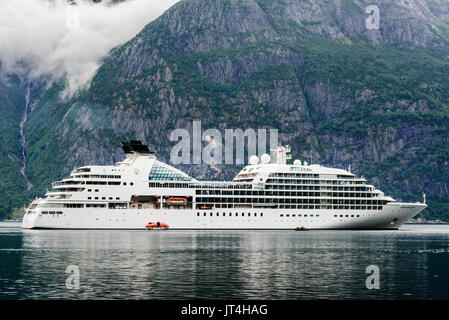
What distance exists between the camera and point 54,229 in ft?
421

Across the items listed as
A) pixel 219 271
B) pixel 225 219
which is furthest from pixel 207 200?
pixel 219 271

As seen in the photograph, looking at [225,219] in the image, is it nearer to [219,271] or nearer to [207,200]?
[207,200]

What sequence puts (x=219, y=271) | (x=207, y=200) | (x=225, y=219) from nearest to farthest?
(x=219, y=271) → (x=225, y=219) → (x=207, y=200)

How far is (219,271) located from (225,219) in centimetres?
7822

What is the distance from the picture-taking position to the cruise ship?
12900 centimetres

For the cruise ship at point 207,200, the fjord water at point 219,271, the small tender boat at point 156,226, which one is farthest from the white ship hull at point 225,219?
the fjord water at point 219,271

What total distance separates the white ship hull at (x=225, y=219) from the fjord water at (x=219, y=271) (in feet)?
125

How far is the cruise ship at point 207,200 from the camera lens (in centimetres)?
12900

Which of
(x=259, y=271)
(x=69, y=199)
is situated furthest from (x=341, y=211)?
(x=259, y=271)

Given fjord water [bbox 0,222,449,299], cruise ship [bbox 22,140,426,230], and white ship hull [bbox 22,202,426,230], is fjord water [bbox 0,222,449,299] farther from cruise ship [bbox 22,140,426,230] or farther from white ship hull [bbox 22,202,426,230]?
cruise ship [bbox 22,140,426,230]

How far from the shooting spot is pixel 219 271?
59.2 meters

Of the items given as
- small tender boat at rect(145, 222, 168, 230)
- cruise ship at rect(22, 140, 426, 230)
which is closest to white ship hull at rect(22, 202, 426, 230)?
cruise ship at rect(22, 140, 426, 230)

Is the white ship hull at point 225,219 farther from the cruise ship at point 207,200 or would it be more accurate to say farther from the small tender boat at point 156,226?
the small tender boat at point 156,226
